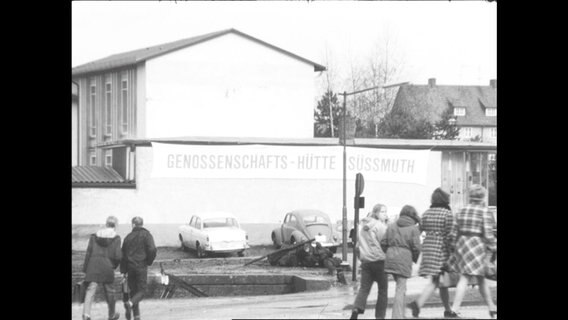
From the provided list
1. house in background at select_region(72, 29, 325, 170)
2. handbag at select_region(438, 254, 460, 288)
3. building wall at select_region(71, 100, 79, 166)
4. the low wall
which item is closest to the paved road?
the low wall

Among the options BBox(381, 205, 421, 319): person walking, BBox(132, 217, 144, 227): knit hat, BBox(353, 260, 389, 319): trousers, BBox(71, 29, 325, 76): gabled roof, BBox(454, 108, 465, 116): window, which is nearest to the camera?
BBox(381, 205, 421, 319): person walking

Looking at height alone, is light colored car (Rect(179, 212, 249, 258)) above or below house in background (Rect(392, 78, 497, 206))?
below

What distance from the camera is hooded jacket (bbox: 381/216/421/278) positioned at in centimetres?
984

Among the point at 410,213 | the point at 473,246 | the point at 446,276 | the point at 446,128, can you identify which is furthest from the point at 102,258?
the point at 446,128

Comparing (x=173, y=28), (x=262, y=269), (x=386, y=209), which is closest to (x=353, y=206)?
(x=386, y=209)

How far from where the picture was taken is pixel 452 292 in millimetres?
10250

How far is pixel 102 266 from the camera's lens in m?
10.1

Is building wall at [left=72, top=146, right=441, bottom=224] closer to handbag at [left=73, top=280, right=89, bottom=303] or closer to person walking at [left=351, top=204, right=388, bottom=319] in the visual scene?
person walking at [left=351, top=204, right=388, bottom=319]

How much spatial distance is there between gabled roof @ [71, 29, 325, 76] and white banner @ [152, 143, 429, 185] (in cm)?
88

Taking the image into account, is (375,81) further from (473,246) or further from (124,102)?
(124,102)
